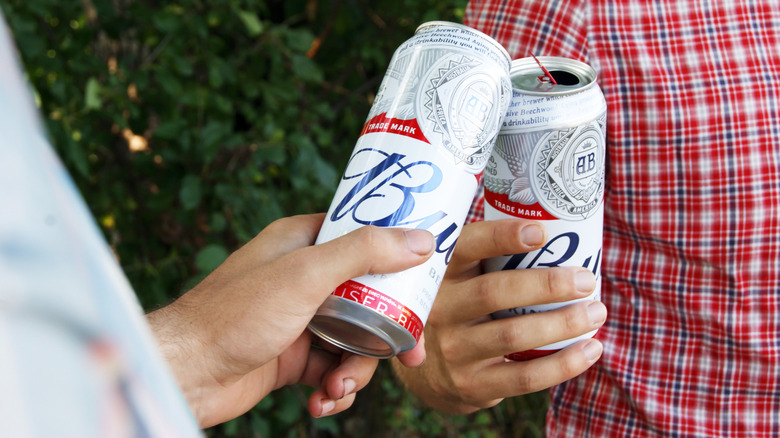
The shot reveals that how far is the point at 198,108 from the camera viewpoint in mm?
1614

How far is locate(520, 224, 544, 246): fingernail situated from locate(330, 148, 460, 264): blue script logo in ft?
0.33

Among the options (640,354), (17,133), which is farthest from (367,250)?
(640,354)

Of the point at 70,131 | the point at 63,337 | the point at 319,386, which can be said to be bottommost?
the point at 319,386

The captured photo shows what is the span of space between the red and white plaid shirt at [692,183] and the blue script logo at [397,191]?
41 cm

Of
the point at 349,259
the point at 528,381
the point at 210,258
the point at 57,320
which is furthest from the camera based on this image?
the point at 210,258

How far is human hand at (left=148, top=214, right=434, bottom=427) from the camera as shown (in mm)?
655

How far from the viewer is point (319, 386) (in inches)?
37.2

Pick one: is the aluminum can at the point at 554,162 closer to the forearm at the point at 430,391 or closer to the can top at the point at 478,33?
the can top at the point at 478,33

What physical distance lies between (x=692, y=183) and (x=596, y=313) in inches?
11.8

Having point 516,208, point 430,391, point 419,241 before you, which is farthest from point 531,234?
point 430,391

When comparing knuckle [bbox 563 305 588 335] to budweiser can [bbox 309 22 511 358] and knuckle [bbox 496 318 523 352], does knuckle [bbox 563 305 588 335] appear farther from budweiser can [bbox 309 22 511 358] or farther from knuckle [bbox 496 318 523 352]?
budweiser can [bbox 309 22 511 358]

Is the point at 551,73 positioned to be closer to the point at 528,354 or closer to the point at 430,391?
the point at 528,354

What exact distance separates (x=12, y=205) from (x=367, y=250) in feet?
1.63

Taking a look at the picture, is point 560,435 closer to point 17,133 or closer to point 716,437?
point 716,437
